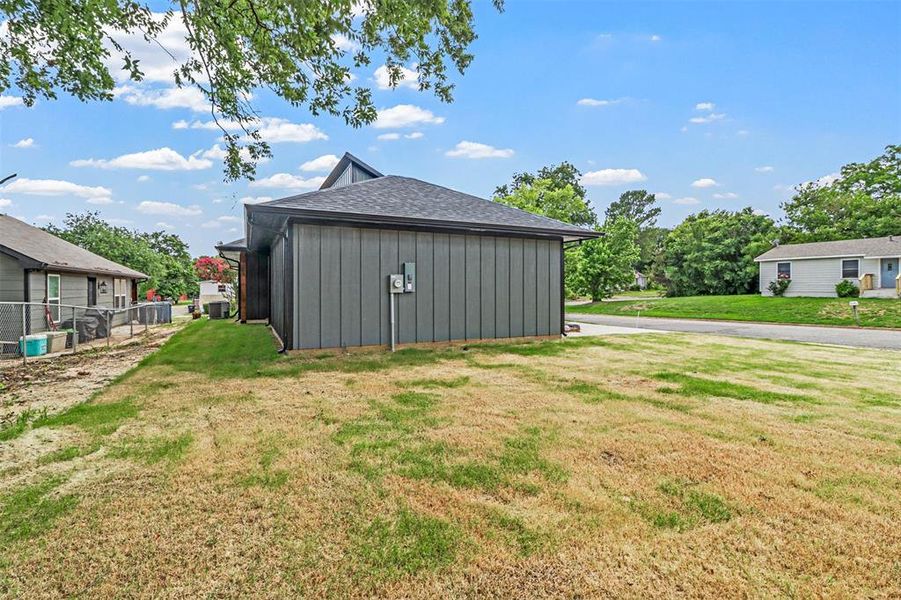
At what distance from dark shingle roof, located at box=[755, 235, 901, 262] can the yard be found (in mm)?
22079

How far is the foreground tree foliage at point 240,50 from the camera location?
4.23 meters

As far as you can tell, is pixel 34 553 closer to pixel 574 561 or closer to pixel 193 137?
pixel 574 561

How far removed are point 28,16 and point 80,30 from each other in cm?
72

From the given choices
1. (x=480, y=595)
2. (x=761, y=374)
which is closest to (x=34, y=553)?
(x=480, y=595)

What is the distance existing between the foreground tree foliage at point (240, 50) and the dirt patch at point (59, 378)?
11.7ft

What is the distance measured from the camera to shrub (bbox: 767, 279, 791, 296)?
22641 millimetres

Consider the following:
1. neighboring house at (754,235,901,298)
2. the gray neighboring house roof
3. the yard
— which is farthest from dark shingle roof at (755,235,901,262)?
the gray neighboring house roof

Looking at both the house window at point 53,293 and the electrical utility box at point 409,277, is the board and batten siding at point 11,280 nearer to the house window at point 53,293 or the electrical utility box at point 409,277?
the house window at point 53,293

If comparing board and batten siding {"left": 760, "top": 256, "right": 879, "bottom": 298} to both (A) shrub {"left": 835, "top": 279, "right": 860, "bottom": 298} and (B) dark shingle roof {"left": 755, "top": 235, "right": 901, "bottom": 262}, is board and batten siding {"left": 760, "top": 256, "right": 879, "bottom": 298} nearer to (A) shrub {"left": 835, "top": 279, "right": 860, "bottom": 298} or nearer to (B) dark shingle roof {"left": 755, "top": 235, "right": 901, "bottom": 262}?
(B) dark shingle roof {"left": 755, "top": 235, "right": 901, "bottom": 262}

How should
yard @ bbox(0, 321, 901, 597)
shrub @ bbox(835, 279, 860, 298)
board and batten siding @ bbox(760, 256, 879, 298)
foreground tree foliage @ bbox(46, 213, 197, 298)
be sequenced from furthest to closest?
foreground tree foliage @ bbox(46, 213, 197, 298)
board and batten siding @ bbox(760, 256, 879, 298)
shrub @ bbox(835, 279, 860, 298)
yard @ bbox(0, 321, 901, 597)

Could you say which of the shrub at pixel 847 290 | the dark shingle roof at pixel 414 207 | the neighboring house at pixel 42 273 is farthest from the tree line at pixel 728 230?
the neighboring house at pixel 42 273

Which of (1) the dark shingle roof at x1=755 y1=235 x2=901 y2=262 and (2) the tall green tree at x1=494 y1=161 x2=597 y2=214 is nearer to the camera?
(1) the dark shingle roof at x1=755 y1=235 x2=901 y2=262

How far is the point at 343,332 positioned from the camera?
742cm

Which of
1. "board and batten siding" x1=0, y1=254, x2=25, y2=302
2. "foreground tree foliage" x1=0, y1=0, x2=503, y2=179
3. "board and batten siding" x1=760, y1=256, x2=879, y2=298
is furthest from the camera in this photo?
"board and batten siding" x1=760, y1=256, x2=879, y2=298
